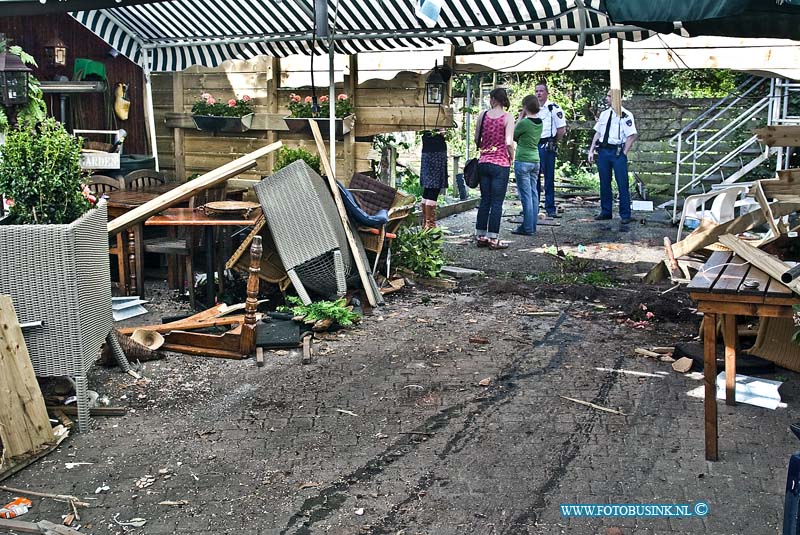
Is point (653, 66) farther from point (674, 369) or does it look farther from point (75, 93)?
point (75, 93)

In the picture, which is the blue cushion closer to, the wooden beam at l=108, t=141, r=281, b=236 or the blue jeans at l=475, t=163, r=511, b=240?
Answer: the wooden beam at l=108, t=141, r=281, b=236

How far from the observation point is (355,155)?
11367mm

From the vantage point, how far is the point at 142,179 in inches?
425

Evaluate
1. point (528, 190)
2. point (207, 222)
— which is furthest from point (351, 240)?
point (528, 190)

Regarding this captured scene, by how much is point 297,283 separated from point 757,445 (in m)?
4.16

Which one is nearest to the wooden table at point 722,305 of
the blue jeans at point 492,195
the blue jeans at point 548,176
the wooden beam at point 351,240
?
the wooden beam at point 351,240

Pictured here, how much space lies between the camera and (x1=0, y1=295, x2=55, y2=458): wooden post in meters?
4.80

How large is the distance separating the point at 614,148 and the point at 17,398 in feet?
34.8

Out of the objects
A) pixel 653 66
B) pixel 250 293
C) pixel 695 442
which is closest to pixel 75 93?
pixel 250 293

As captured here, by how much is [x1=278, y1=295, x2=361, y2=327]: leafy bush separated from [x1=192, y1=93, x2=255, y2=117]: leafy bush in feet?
15.0

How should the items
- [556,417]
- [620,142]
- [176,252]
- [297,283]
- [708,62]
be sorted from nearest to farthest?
[556,417]
[297,283]
[176,252]
[708,62]
[620,142]

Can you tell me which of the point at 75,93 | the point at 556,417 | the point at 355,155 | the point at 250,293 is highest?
the point at 75,93

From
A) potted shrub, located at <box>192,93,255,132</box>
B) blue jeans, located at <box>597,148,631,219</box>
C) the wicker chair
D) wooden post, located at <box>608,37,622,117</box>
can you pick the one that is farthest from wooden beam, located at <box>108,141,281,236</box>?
blue jeans, located at <box>597,148,631,219</box>
